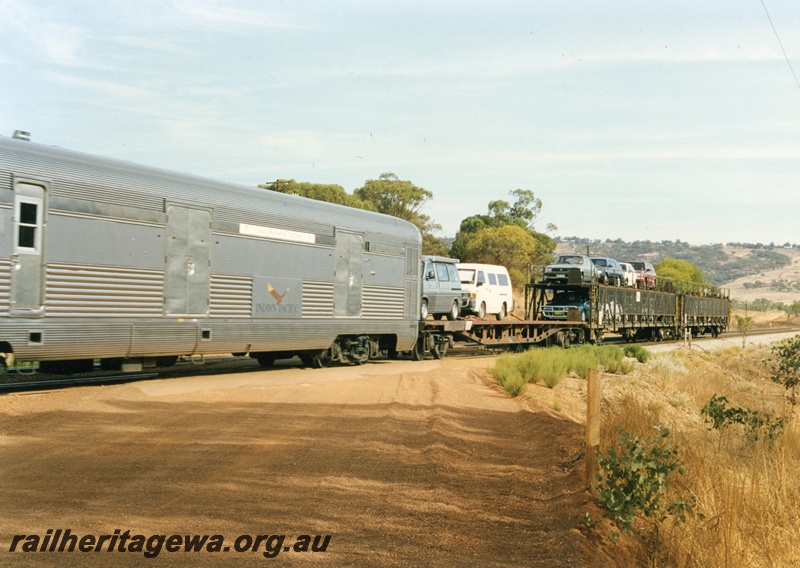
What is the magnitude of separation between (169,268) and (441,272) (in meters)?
11.1

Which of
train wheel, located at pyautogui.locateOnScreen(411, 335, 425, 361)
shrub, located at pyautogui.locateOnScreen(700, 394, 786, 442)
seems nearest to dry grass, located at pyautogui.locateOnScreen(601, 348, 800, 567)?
shrub, located at pyautogui.locateOnScreen(700, 394, 786, 442)

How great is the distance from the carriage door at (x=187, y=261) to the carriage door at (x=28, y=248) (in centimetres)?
247

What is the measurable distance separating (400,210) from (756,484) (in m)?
59.0

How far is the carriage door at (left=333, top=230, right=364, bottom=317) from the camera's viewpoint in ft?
62.4

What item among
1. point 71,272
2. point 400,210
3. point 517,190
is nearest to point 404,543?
point 71,272

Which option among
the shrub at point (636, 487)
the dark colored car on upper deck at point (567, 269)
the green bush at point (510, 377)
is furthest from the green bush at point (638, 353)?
the shrub at point (636, 487)

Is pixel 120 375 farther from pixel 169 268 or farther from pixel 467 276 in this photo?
pixel 467 276

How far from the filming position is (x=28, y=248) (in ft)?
41.0

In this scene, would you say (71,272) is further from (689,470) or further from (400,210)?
(400,210)

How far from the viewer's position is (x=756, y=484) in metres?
9.09

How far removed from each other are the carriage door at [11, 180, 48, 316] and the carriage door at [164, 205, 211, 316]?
8.09 ft

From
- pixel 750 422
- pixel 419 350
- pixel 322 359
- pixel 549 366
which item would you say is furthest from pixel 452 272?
pixel 750 422

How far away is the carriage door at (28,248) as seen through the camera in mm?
12305

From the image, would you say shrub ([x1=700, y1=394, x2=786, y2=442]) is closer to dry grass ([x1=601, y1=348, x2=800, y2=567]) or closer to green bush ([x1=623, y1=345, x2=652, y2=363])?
dry grass ([x1=601, y1=348, x2=800, y2=567])
